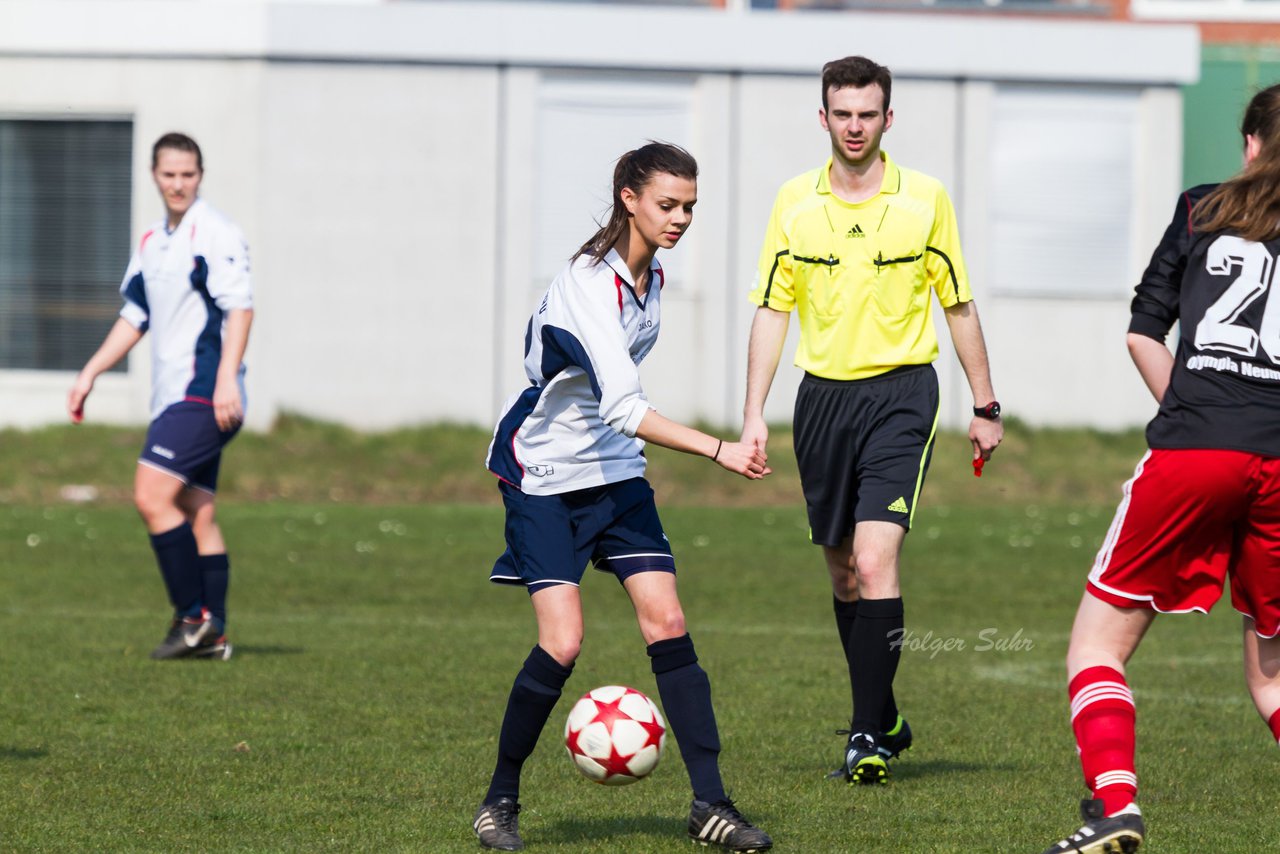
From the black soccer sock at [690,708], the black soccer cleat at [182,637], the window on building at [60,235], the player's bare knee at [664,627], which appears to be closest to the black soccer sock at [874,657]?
the black soccer sock at [690,708]

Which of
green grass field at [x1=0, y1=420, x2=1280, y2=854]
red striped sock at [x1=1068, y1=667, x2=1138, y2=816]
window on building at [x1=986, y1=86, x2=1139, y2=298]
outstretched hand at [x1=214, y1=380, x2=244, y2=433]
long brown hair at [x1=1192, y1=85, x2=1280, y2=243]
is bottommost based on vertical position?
green grass field at [x1=0, y1=420, x2=1280, y2=854]

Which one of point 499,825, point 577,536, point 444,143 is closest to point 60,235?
point 444,143

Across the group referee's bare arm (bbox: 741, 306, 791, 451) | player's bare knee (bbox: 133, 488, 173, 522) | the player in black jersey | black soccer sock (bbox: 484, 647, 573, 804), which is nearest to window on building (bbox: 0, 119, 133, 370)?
player's bare knee (bbox: 133, 488, 173, 522)

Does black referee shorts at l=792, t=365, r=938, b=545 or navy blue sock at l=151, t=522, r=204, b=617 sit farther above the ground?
black referee shorts at l=792, t=365, r=938, b=545

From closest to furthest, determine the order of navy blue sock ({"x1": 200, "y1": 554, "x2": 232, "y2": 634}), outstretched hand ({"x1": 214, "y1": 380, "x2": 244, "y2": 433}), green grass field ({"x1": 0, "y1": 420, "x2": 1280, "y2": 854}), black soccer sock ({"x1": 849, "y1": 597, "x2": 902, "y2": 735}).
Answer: green grass field ({"x1": 0, "y1": 420, "x2": 1280, "y2": 854}), black soccer sock ({"x1": 849, "y1": 597, "x2": 902, "y2": 735}), outstretched hand ({"x1": 214, "y1": 380, "x2": 244, "y2": 433}), navy blue sock ({"x1": 200, "y1": 554, "x2": 232, "y2": 634})

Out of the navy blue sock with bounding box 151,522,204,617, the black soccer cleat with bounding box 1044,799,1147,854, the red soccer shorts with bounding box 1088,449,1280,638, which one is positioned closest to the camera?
the black soccer cleat with bounding box 1044,799,1147,854

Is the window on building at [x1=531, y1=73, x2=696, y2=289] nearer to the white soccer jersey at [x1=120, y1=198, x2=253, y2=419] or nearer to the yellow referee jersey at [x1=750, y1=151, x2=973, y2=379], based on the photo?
the white soccer jersey at [x1=120, y1=198, x2=253, y2=419]

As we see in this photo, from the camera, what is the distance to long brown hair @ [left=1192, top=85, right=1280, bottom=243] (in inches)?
185

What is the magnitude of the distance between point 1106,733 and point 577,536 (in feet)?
5.38

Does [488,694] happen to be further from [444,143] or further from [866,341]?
[444,143]

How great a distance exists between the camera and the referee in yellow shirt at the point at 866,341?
21.6 ft

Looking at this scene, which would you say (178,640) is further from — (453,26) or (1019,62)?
(1019,62)

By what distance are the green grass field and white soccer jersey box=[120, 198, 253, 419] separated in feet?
4.60

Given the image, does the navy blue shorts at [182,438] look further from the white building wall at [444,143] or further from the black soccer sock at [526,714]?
the white building wall at [444,143]
